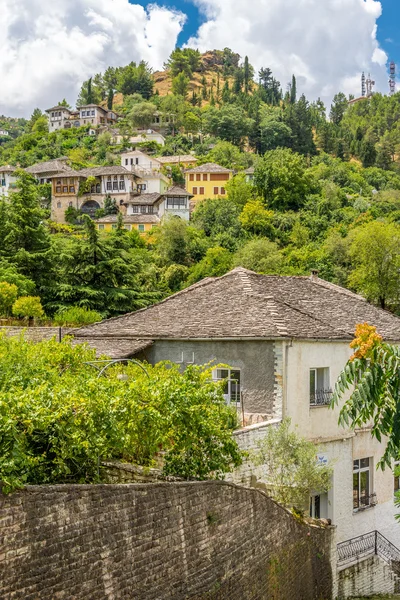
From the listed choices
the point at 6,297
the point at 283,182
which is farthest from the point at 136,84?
the point at 6,297

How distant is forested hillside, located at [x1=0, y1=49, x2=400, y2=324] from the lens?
42125 mm

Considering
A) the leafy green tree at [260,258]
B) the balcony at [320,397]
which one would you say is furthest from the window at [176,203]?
the balcony at [320,397]

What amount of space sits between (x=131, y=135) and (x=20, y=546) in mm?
146243

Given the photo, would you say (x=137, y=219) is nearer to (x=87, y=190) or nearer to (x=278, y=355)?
(x=87, y=190)

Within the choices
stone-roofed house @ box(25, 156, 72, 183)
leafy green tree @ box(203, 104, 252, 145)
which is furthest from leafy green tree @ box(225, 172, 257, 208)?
leafy green tree @ box(203, 104, 252, 145)

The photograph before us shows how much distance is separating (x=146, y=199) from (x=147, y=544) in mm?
96873

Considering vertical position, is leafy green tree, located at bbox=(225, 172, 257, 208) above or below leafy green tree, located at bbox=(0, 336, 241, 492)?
above

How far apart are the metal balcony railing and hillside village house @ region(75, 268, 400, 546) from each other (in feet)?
1.01

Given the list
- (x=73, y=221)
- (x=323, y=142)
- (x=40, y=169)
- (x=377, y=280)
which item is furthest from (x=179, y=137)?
(x=377, y=280)

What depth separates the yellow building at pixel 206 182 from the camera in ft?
364

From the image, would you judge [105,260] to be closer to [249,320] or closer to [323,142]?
[249,320]

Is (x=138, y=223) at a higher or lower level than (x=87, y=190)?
lower

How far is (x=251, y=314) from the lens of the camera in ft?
69.8

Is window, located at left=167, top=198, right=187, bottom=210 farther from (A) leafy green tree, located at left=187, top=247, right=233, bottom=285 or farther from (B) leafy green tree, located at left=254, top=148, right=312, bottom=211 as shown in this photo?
(A) leafy green tree, located at left=187, top=247, right=233, bottom=285
